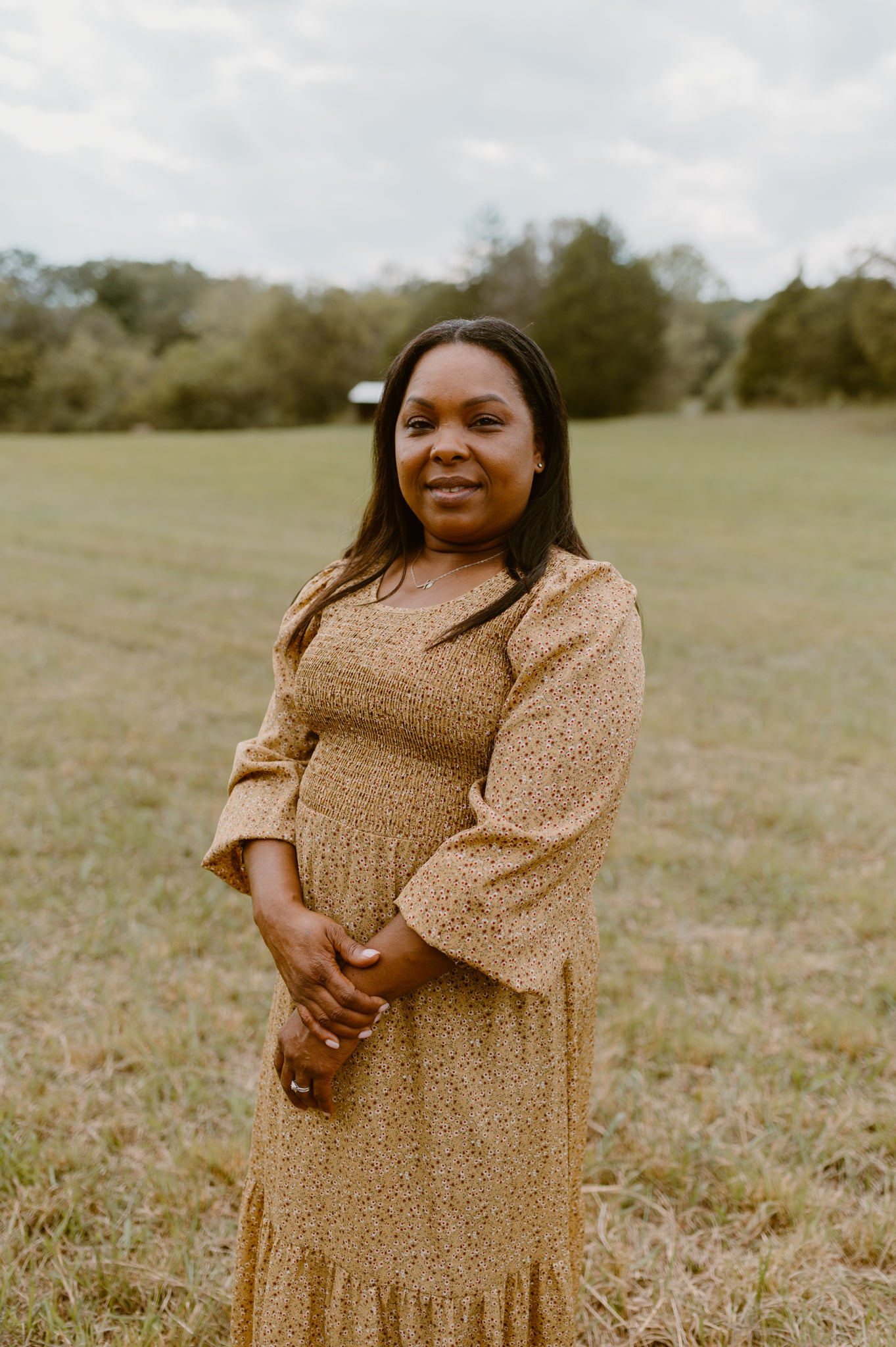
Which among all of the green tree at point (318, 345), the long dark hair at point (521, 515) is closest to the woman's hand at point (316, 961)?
the long dark hair at point (521, 515)

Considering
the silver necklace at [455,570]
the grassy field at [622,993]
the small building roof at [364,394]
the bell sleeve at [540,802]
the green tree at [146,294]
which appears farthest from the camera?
the green tree at [146,294]

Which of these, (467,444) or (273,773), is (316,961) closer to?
(273,773)

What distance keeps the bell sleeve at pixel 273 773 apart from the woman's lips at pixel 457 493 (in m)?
0.36

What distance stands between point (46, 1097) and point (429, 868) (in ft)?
5.89

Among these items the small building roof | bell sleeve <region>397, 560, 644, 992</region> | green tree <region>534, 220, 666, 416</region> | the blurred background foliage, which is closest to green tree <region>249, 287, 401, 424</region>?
the blurred background foliage

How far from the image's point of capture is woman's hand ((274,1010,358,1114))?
149 cm

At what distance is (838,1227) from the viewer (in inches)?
88.7

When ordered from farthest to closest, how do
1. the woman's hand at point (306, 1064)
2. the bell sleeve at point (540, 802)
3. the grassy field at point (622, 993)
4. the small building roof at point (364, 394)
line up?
the small building roof at point (364, 394) < the grassy field at point (622, 993) < the woman's hand at point (306, 1064) < the bell sleeve at point (540, 802)

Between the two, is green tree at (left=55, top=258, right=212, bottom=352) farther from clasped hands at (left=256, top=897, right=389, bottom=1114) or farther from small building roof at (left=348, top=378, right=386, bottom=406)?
clasped hands at (left=256, top=897, right=389, bottom=1114)

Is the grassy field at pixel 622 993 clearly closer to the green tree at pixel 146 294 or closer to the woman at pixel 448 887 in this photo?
the woman at pixel 448 887

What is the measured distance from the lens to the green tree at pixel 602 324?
3859cm

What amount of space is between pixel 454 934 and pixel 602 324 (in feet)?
133

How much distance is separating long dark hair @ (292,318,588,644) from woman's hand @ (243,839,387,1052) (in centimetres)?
48

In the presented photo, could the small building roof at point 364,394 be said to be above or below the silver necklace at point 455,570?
above
